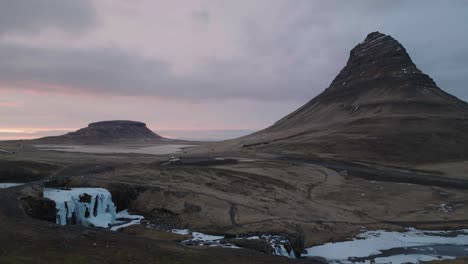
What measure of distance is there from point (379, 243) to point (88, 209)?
3410cm

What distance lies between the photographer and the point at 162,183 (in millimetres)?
63438

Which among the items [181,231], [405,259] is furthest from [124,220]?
[405,259]

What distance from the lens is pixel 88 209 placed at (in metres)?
49.5

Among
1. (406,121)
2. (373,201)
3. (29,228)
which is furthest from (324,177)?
(406,121)

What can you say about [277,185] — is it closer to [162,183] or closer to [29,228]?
[162,183]

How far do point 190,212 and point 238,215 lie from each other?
587 cm

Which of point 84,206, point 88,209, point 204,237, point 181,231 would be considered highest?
point 84,206

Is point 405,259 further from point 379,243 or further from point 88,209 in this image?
point 88,209

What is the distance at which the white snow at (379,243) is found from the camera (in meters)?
47.0

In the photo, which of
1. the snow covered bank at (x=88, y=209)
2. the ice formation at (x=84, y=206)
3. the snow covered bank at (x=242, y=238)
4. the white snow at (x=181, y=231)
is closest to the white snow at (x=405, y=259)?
the snow covered bank at (x=242, y=238)

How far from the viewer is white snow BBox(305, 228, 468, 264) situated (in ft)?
154

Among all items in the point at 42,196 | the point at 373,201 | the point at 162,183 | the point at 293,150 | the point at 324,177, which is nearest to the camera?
the point at 42,196

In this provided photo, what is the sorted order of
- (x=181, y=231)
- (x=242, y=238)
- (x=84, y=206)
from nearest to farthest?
(x=242, y=238) < (x=181, y=231) < (x=84, y=206)

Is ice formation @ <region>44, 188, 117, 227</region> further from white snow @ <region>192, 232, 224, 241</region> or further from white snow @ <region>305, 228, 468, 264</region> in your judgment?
white snow @ <region>305, 228, 468, 264</region>
